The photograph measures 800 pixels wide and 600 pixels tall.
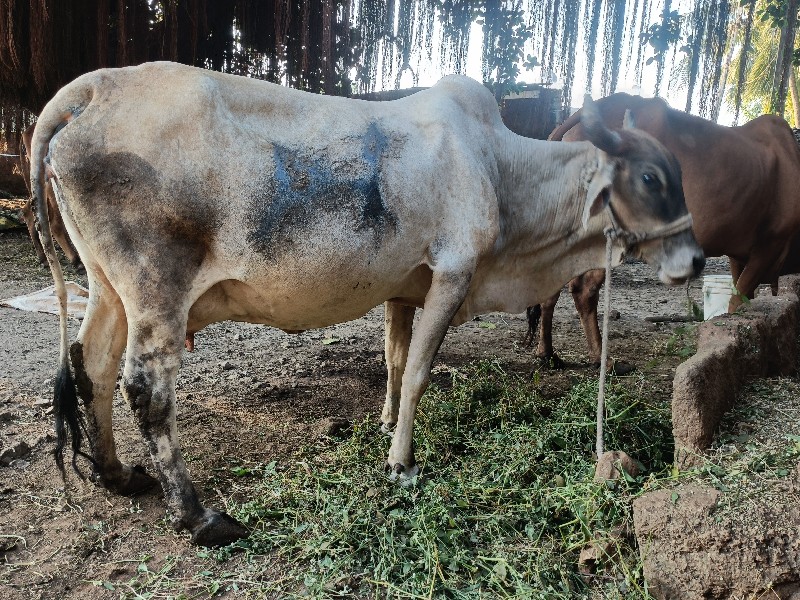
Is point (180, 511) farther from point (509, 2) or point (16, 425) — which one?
point (509, 2)

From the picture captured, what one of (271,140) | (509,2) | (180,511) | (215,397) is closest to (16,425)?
(215,397)

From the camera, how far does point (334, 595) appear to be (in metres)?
2.39

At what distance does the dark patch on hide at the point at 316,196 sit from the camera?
9.00 feet

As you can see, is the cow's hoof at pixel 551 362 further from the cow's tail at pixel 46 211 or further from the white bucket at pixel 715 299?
the cow's tail at pixel 46 211

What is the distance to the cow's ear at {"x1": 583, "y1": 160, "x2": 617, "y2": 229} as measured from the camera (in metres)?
3.54

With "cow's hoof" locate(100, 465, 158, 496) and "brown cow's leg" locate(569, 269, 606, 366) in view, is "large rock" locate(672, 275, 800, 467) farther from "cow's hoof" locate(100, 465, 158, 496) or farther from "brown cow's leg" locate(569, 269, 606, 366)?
"cow's hoof" locate(100, 465, 158, 496)

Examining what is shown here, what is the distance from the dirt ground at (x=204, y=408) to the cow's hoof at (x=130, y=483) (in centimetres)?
5

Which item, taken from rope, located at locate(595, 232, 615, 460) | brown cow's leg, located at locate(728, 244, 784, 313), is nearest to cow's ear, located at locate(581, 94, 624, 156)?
rope, located at locate(595, 232, 615, 460)

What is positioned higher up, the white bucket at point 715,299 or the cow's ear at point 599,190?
the cow's ear at point 599,190

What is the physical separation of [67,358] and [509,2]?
616 centimetres

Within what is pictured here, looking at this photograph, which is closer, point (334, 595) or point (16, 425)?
point (334, 595)

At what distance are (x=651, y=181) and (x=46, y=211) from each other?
9.70 feet

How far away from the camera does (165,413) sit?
2713mm

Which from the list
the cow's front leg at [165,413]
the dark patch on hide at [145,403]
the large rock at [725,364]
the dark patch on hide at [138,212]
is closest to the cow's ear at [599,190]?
the large rock at [725,364]
